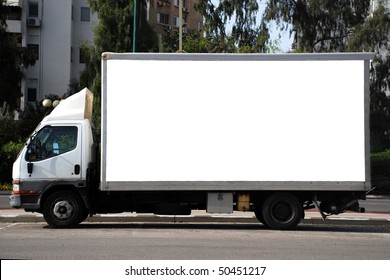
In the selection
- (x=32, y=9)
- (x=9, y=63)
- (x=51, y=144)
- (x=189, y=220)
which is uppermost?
(x=32, y=9)

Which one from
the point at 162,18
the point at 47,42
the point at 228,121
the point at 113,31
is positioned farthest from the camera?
the point at 162,18

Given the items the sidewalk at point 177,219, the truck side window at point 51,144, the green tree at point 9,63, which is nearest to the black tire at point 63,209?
the truck side window at point 51,144

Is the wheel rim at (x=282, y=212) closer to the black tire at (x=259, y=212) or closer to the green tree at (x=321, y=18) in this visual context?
the black tire at (x=259, y=212)

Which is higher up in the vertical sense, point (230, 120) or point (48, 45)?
point (48, 45)

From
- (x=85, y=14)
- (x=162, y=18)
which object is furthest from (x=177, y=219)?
(x=162, y=18)

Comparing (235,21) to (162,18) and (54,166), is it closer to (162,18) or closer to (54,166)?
(162,18)

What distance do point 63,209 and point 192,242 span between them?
373 cm

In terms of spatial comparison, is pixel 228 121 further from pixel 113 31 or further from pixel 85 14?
pixel 85 14

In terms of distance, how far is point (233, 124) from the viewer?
17.1 metres

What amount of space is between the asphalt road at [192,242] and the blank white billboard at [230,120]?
1235mm

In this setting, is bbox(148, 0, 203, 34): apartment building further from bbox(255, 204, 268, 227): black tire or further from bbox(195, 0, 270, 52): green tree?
bbox(255, 204, 268, 227): black tire

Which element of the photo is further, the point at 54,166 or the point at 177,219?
the point at 177,219

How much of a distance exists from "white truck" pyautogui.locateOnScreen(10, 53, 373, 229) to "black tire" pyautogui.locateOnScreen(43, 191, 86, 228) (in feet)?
0.15

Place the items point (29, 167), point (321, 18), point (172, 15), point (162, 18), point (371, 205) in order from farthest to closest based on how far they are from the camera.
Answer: point (172, 15) < point (162, 18) < point (321, 18) < point (371, 205) < point (29, 167)
